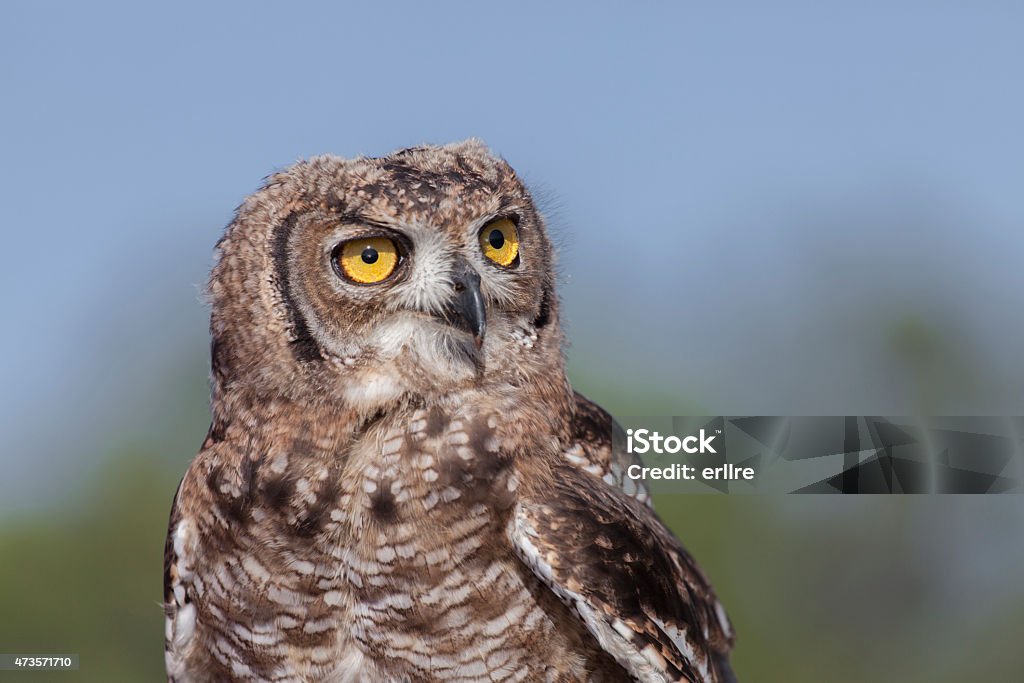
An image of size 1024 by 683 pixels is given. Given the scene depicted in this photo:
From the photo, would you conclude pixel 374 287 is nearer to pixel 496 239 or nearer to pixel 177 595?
pixel 496 239

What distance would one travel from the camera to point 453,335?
2643 millimetres

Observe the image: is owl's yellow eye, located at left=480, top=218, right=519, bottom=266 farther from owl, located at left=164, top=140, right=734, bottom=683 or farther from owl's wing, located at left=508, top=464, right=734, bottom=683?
owl's wing, located at left=508, top=464, right=734, bottom=683

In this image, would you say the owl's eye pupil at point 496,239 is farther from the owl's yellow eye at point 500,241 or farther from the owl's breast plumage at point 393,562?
the owl's breast plumage at point 393,562

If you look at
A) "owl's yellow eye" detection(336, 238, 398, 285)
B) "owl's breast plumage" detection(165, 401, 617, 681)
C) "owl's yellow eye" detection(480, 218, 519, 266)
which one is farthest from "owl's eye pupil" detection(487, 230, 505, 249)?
"owl's breast plumage" detection(165, 401, 617, 681)

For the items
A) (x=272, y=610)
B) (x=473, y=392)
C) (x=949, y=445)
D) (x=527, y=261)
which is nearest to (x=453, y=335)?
(x=473, y=392)

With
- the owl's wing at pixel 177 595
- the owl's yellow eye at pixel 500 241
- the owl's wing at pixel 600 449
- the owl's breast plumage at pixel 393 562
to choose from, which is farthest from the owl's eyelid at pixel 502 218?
the owl's wing at pixel 177 595

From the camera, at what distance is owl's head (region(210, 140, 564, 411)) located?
8.55 feet

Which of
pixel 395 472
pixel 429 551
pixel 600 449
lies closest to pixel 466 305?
pixel 395 472

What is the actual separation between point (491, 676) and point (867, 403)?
42.7 ft

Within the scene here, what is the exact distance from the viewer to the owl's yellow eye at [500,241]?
2.79 metres

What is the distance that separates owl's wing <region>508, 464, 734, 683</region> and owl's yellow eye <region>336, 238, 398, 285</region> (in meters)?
0.73

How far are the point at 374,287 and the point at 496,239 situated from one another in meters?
0.43

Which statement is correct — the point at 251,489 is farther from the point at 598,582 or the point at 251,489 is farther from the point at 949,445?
the point at 949,445

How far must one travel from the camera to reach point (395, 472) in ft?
8.44
